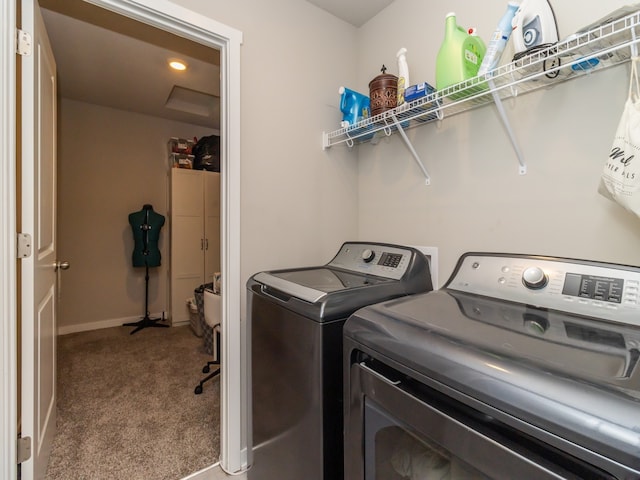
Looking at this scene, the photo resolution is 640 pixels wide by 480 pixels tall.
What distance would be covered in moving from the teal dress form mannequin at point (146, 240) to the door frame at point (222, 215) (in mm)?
2567

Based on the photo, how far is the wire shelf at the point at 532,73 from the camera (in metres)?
0.89

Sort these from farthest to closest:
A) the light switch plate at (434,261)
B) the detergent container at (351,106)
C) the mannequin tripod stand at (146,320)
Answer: the mannequin tripod stand at (146,320) → the detergent container at (351,106) → the light switch plate at (434,261)

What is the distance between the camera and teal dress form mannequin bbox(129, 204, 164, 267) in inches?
145

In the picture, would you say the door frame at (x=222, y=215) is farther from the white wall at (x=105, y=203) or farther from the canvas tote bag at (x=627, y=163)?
the white wall at (x=105, y=203)

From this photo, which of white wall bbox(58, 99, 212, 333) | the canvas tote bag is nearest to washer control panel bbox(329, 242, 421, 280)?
the canvas tote bag

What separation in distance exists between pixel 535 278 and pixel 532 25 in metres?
0.85

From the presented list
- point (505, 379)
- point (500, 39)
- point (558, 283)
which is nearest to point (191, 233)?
point (500, 39)

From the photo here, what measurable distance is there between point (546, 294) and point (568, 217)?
402 mm

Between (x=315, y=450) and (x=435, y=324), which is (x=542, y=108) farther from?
(x=315, y=450)

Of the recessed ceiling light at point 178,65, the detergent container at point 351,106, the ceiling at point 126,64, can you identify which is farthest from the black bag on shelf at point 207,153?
the detergent container at point 351,106

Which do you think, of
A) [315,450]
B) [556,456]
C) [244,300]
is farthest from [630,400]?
[244,300]

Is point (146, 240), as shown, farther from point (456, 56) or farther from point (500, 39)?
point (500, 39)

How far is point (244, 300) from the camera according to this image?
5.18 ft
